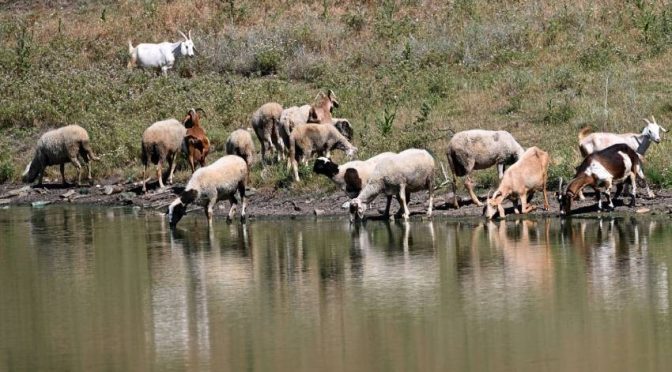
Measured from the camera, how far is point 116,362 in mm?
15977

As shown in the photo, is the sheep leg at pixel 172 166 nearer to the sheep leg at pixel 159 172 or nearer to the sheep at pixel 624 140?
the sheep leg at pixel 159 172

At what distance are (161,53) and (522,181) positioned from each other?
15.5 metres

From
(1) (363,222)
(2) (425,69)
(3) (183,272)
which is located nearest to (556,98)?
(2) (425,69)

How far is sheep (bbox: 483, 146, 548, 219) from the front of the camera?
79.6ft

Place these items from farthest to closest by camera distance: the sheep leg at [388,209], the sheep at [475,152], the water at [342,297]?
the sheep at [475,152] < the sheep leg at [388,209] < the water at [342,297]

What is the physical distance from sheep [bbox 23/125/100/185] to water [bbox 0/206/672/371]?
6220 mm

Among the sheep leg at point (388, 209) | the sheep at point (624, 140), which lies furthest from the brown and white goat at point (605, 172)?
the sheep leg at point (388, 209)

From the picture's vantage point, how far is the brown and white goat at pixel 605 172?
23.8 metres

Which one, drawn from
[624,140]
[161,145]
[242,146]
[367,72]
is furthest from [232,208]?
[367,72]

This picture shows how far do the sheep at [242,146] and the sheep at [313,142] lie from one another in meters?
0.87

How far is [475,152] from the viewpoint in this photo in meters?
25.3

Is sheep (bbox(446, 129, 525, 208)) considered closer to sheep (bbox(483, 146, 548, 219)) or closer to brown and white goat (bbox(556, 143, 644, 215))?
sheep (bbox(483, 146, 548, 219))

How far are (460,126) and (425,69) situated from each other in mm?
4684

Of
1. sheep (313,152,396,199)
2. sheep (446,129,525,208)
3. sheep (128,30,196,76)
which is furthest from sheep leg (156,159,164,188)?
sheep (128,30,196,76)
